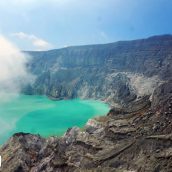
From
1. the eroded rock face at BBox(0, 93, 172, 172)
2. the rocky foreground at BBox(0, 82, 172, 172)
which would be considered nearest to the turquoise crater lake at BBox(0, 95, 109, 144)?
the rocky foreground at BBox(0, 82, 172, 172)

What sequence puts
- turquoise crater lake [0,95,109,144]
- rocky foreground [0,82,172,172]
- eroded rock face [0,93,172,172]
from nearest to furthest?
rocky foreground [0,82,172,172] < eroded rock face [0,93,172,172] < turquoise crater lake [0,95,109,144]

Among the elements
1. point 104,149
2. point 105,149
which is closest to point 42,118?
point 104,149

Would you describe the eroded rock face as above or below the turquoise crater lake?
above

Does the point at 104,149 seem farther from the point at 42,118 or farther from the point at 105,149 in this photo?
the point at 42,118

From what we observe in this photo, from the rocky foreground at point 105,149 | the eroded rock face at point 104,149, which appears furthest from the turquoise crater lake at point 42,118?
the eroded rock face at point 104,149

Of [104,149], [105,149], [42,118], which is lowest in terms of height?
[42,118]

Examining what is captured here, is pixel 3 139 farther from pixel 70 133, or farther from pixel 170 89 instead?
pixel 170 89

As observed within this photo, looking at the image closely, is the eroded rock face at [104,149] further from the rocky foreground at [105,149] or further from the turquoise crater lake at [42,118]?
the turquoise crater lake at [42,118]

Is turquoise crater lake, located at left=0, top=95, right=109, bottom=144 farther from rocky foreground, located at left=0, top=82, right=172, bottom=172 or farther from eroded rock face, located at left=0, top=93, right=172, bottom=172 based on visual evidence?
eroded rock face, located at left=0, top=93, right=172, bottom=172
